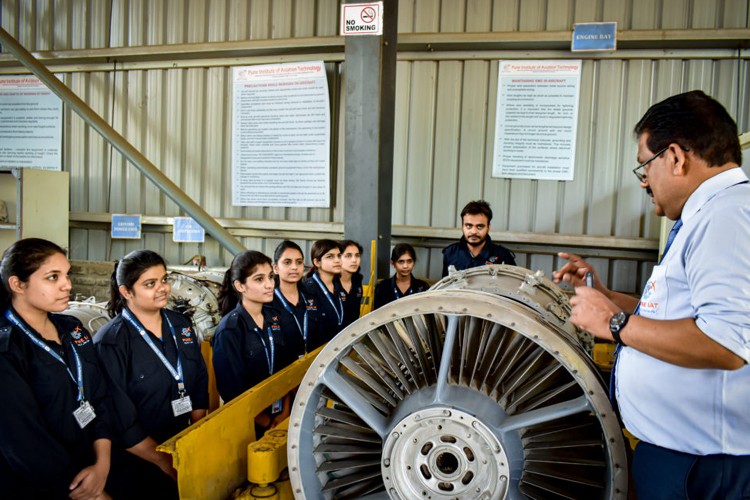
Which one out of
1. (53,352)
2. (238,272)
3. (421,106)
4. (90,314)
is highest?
(421,106)

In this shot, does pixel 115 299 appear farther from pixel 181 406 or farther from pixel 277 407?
pixel 277 407

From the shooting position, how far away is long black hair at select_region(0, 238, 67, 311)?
150 cm

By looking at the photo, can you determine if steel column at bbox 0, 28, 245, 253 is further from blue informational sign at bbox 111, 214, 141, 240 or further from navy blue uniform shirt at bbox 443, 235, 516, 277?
navy blue uniform shirt at bbox 443, 235, 516, 277

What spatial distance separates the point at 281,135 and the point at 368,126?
61.6 inches

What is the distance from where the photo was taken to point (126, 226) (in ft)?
15.7

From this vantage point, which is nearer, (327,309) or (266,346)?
(266,346)

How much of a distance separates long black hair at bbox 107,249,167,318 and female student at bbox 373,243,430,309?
173 centimetres

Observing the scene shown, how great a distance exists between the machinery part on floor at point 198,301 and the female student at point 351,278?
86cm

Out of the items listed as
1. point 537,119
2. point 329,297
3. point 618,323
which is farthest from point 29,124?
point 618,323

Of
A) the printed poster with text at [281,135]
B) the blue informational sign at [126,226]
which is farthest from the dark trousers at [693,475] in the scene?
the blue informational sign at [126,226]

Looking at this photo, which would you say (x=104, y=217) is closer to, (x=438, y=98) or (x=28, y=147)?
(x=28, y=147)

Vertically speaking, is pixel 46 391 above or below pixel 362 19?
below

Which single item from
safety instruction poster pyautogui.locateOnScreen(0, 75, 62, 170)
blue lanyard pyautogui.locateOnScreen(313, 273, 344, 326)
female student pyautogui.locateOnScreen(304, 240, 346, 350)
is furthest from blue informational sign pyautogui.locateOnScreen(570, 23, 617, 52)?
safety instruction poster pyautogui.locateOnScreen(0, 75, 62, 170)

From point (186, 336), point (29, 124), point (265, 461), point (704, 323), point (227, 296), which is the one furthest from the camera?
point (29, 124)
